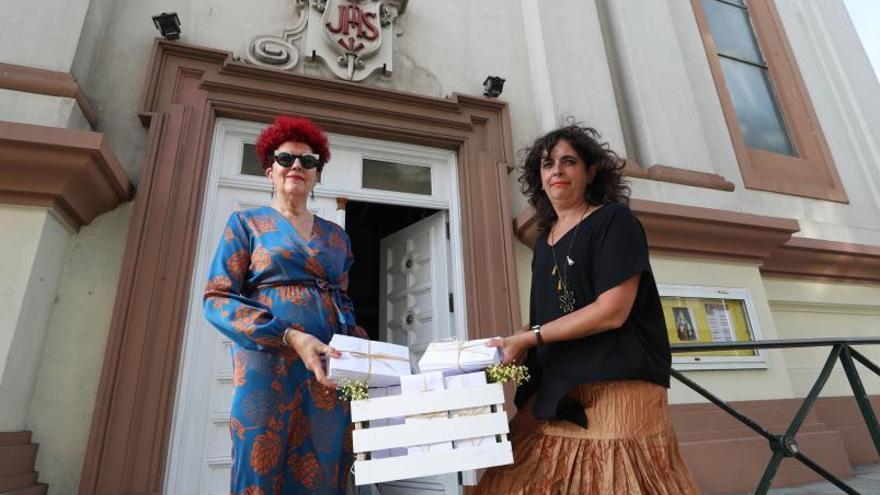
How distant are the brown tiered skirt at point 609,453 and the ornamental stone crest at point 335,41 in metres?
3.60

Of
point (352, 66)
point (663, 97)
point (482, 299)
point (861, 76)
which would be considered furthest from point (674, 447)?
point (861, 76)

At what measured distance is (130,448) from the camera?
2688 millimetres

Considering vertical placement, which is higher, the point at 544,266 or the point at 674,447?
the point at 544,266

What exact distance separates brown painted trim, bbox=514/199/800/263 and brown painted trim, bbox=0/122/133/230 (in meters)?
2.93

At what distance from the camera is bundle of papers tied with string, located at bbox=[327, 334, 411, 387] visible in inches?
46.9

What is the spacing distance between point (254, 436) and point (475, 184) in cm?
308

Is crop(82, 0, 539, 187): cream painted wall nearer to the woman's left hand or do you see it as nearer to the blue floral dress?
the blue floral dress

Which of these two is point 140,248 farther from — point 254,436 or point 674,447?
point 674,447

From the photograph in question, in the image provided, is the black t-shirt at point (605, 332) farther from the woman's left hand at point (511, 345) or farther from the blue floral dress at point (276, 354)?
the blue floral dress at point (276, 354)

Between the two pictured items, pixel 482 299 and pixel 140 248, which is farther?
pixel 482 299

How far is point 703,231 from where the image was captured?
4164 mm

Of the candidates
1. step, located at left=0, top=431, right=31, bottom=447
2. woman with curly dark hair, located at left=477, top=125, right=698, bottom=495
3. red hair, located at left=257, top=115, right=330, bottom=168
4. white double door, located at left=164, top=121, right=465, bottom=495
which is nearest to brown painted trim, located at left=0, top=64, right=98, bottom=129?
white double door, located at left=164, top=121, right=465, bottom=495

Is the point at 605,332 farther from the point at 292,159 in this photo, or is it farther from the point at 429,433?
the point at 292,159

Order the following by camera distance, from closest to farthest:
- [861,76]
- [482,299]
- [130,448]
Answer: [130,448], [482,299], [861,76]
